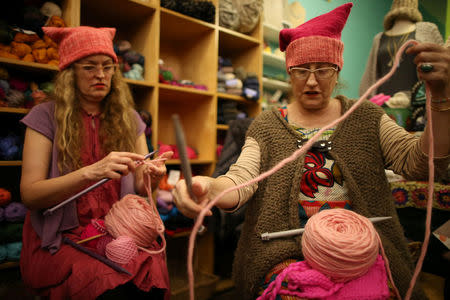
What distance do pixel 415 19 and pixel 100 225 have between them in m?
1.69

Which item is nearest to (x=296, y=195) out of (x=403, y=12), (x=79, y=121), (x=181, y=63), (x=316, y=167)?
(x=316, y=167)

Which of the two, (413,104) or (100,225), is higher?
(413,104)

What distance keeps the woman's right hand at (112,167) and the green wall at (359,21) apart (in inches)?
30.5

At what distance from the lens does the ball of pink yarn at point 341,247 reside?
1.96 ft

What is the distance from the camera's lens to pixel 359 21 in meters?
0.99

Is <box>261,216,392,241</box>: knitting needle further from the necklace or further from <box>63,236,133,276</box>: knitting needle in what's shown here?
the necklace

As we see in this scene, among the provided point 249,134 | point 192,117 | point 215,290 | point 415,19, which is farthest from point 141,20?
point 215,290

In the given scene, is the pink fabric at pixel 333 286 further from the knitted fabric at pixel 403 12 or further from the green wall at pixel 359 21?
the knitted fabric at pixel 403 12

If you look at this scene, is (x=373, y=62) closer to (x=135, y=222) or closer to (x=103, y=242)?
(x=135, y=222)

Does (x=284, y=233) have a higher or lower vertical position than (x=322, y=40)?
lower

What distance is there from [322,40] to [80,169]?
2.78 ft

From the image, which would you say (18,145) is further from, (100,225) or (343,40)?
(343,40)

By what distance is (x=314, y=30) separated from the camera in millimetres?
856

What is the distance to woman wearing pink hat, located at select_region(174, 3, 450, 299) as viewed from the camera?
792 mm
